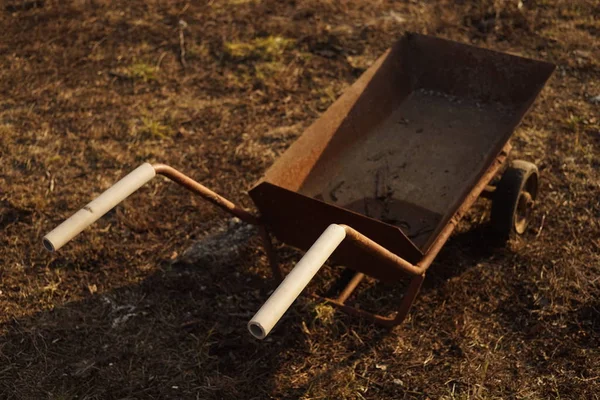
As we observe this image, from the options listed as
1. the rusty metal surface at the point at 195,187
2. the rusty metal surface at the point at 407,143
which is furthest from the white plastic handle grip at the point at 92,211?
the rusty metal surface at the point at 407,143

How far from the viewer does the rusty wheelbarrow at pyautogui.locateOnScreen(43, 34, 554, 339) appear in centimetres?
309

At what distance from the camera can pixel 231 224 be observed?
4273mm

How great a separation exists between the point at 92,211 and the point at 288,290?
35.8 inches

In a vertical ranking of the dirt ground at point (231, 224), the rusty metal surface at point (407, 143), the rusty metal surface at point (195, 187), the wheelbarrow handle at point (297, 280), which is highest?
the wheelbarrow handle at point (297, 280)

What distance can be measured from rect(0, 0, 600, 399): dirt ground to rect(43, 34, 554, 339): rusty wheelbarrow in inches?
11.5

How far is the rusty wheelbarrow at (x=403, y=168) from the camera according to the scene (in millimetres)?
3090

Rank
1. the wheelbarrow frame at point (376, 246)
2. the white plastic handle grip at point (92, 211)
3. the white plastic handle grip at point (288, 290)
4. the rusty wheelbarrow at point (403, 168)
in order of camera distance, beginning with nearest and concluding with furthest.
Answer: the white plastic handle grip at point (288, 290)
the white plastic handle grip at point (92, 211)
the wheelbarrow frame at point (376, 246)
the rusty wheelbarrow at point (403, 168)

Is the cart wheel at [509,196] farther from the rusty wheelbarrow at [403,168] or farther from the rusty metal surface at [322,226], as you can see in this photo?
the rusty metal surface at [322,226]

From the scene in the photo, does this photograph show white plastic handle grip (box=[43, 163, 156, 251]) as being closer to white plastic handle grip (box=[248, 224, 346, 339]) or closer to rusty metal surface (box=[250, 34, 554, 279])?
rusty metal surface (box=[250, 34, 554, 279])

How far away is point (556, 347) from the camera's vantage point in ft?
11.1

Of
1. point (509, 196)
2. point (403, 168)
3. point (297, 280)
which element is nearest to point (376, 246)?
point (297, 280)

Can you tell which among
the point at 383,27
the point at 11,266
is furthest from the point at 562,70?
the point at 11,266

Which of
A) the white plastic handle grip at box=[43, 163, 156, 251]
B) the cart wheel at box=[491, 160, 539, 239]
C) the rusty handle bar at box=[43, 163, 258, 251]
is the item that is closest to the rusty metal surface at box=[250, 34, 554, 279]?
the cart wheel at box=[491, 160, 539, 239]

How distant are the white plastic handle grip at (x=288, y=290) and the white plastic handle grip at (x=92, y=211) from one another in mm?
827
